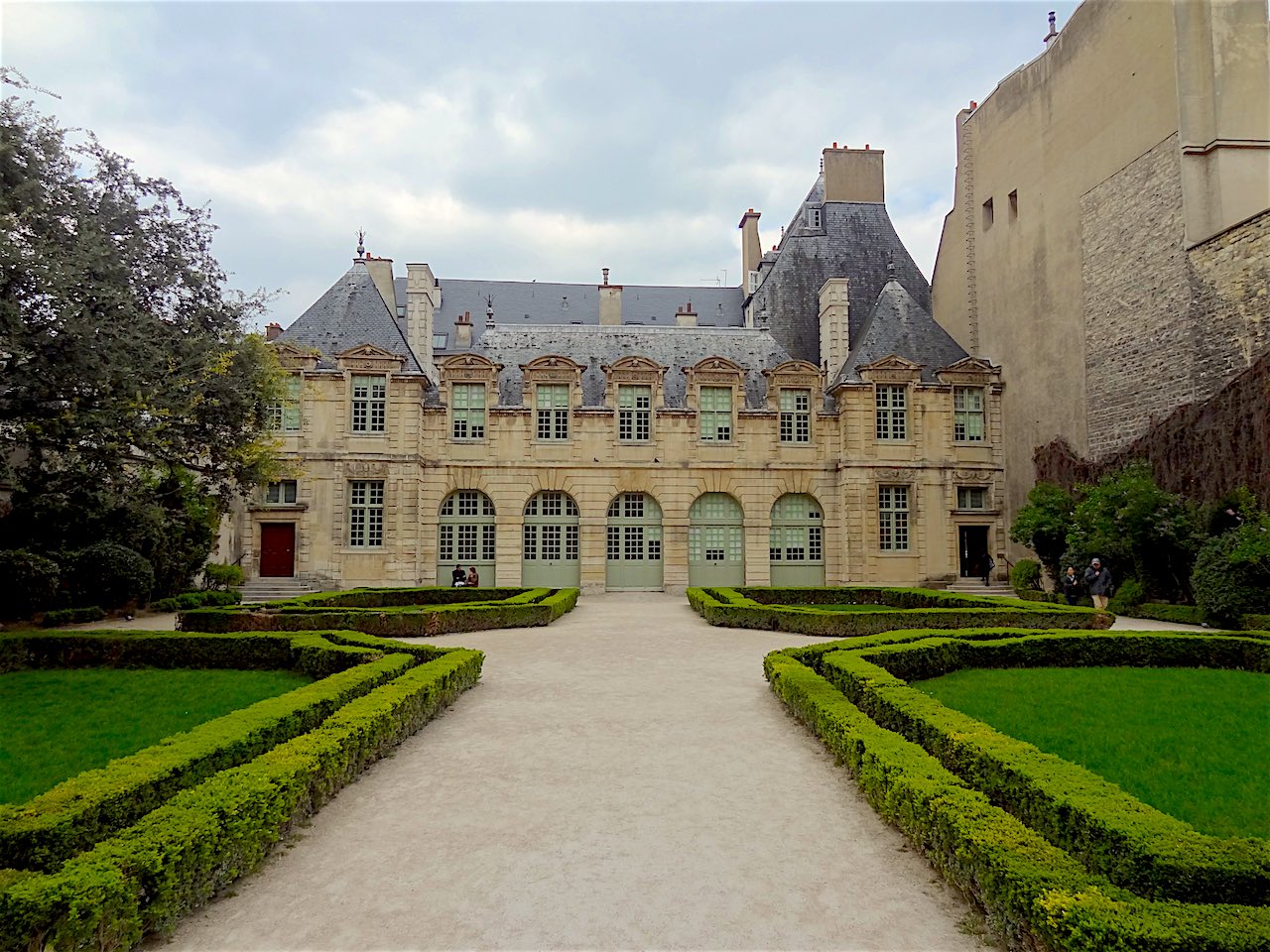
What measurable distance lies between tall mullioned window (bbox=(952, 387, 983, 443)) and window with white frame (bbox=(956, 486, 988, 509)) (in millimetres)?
1667

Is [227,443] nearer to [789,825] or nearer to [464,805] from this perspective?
[464,805]

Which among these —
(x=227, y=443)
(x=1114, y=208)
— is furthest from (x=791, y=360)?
(x=227, y=443)

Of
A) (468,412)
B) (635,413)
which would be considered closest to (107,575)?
(468,412)

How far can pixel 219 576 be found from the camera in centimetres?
2473

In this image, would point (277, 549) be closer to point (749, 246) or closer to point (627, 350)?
point (627, 350)

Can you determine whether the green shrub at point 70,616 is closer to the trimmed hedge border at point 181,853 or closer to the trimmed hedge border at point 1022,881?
the trimmed hedge border at point 181,853

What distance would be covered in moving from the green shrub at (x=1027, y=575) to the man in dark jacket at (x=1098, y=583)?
503 centimetres

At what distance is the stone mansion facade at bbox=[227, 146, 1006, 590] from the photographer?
27500 millimetres

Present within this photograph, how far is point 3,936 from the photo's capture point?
373cm

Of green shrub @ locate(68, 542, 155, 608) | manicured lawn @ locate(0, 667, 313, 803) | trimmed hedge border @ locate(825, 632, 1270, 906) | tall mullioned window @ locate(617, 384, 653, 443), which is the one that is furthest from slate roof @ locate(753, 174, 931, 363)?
manicured lawn @ locate(0, 667, 313, 803)

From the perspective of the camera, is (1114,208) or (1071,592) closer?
(1071,592)

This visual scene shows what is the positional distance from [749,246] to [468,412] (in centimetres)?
1893

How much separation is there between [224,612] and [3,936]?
493 inches

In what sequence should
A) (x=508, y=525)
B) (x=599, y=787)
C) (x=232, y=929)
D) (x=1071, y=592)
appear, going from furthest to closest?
(x=508, y=525)
(x=1071, y=592)
(x=599, y=787)
(x=232, y=929)
